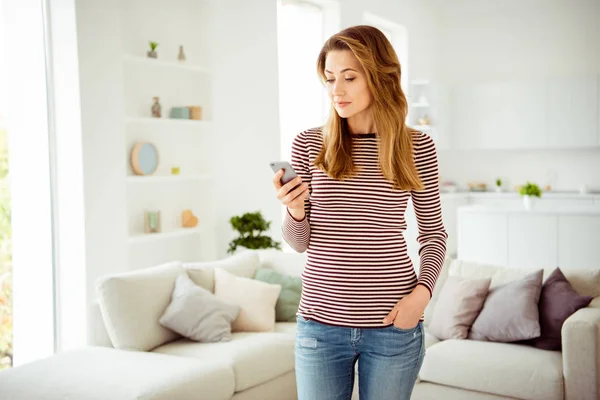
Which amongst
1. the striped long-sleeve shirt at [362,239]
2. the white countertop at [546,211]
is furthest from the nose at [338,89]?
the white countertop at [546,211]

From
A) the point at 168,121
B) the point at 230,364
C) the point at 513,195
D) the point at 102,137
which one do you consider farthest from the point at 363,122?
the point at 513,195

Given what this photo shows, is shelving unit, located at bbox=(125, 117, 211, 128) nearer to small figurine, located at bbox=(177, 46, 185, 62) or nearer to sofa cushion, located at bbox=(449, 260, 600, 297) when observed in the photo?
small figurine, located at bbox=(177, 46, 185, 62)

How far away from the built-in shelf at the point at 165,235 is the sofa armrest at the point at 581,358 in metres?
2.84

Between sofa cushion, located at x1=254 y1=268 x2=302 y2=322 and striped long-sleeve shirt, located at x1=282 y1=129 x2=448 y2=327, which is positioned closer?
striped long-sleeve shirt, located at x1=282 y1=129 x2=448 y2=327

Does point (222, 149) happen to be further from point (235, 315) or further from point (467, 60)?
point (467, 60)

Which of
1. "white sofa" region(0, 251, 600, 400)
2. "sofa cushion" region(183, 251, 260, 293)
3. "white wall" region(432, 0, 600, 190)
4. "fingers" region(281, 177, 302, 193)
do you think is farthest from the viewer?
"white wall" region(432, 0, 600, 190)

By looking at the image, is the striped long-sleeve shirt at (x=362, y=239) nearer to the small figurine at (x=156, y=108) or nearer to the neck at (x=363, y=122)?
the neck at (x=363, y=122)

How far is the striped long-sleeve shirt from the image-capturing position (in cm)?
160

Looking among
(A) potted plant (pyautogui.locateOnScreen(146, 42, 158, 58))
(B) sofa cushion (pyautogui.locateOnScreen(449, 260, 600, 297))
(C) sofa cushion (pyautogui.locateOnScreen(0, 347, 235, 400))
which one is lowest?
(C) sofa cushion (pyautogui.locateOnScreen(0, 347, 235, 400))

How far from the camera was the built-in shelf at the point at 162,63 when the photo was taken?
481cm

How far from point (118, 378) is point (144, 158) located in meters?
2.25

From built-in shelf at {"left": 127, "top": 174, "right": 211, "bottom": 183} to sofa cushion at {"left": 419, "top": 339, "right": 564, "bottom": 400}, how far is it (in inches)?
92.0

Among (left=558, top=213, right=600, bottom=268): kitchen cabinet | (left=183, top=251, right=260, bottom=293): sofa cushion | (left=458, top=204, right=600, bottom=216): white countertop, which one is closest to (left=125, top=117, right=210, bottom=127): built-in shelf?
(left=183, top=251, right=260, bottom=293): sofa cushion

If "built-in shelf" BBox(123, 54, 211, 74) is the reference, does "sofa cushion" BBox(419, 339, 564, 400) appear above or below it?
below
